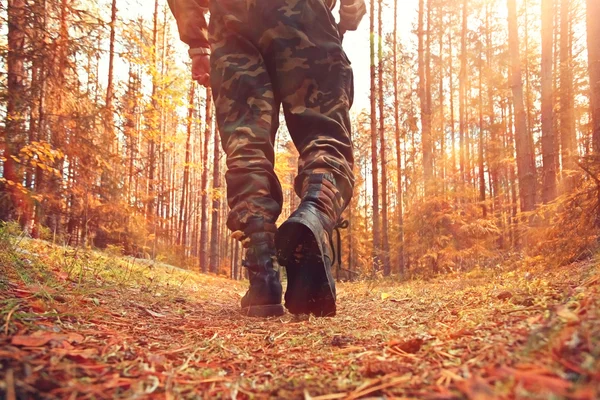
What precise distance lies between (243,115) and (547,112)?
27.8 ft

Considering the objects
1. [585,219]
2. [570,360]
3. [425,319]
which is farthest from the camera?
[585,219]

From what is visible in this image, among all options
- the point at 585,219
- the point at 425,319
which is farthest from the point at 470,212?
the point at 425,319

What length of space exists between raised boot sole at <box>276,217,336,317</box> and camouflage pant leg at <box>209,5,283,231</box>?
38 cm

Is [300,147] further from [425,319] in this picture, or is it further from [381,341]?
[381,341]

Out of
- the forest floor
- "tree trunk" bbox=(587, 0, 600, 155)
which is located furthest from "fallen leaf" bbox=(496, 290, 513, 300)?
"tree trunk" bbox=(587, 0, 600, 155)

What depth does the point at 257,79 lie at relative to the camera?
6.32 feet

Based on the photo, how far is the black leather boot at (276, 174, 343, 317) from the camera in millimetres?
1372

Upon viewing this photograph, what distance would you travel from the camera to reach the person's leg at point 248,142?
1.72 metres

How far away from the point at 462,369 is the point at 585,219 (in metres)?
2.72

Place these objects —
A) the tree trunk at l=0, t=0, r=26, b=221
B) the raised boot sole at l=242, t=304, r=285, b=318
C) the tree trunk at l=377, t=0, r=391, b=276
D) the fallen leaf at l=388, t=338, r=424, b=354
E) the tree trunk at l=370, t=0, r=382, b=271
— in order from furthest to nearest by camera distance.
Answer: the tree trunk at l=377, t=0, r=391, b=276 < the tree trunk at l=370, t=0, r=382, b=271 < the tree trunk at l=0, t=0, r=26, b=221 < the raised boot sole at l=242, t=304, r=285, b=318 < the fallen leaf at l=388, t=338, r=424, b=354

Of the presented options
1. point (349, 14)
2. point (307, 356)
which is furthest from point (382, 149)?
point (307, 356)

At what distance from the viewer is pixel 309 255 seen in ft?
4.64

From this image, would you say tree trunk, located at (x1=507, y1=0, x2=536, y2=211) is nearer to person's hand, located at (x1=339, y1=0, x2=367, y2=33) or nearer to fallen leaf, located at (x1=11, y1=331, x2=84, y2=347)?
person's hand, located at (x1=339, y1=0, x2=367, y2=33)

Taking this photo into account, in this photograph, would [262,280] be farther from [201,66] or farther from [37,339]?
[201,66]
